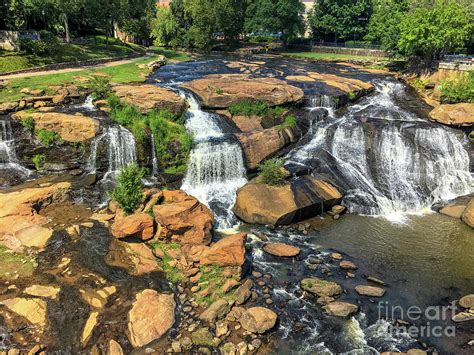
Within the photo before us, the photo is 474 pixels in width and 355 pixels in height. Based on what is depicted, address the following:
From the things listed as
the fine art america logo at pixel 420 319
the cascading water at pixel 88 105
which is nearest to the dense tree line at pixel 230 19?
the cascading water at pixel 88 105

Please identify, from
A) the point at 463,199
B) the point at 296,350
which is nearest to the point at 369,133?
the point at 463,199

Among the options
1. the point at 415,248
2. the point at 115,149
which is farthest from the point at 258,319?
the point at 115,149

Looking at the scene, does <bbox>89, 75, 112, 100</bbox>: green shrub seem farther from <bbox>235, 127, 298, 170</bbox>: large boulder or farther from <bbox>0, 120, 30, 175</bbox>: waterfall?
<bbox>235, 127, 298, 170</bbox>: large boulder

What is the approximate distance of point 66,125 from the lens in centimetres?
2356

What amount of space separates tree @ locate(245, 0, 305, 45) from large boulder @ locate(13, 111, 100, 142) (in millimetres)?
49361

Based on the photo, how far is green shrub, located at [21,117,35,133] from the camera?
2336 cm

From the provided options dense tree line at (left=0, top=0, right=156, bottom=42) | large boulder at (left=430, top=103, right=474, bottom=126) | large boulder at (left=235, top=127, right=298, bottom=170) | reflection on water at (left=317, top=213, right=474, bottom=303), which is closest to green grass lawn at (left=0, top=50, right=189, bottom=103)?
dense tree line at (left=0, top=0, right=156, bottom=42)

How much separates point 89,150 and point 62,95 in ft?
22.5

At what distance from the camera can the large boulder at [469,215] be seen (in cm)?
2047

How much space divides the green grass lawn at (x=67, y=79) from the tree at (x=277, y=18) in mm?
31049

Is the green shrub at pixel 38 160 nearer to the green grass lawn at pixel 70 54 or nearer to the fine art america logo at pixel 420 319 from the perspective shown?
the green grass lawn at pixel 70 54

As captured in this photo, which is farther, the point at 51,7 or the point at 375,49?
the point at 375,49

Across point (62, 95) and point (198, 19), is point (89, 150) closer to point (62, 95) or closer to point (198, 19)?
point (62, 95)

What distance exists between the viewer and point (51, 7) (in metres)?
43.1
